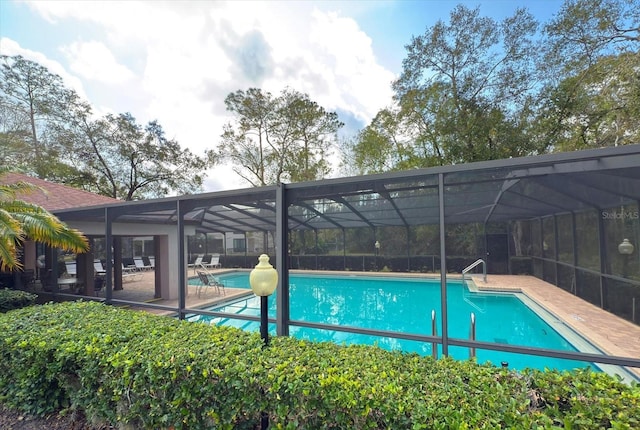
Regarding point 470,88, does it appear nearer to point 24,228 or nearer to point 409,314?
point 409,314

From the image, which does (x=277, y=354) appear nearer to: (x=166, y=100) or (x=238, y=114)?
(x=166, y=100)

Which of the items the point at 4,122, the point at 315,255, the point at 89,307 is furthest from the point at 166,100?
the point at 89,307

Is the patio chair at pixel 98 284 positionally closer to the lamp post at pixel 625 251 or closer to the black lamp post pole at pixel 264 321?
the black lamp post pole at pixel 264 321

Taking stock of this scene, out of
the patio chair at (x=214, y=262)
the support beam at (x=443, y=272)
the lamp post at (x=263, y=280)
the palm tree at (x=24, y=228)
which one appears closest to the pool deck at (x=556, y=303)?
the palm tree at (x=24, y=228)

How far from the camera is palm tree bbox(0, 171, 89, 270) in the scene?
511 centimetres

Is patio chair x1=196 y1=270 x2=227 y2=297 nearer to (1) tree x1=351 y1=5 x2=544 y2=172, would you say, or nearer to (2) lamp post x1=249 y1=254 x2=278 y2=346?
(2) lamp post x1=249 y1=254 x2=278 y2=346

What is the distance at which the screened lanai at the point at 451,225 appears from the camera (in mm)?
3387

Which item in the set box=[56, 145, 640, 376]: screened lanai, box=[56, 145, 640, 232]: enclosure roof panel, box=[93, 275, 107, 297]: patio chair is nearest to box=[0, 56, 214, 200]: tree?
box=[56, 145, 640, 376]: screened lanai

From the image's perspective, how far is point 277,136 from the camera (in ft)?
66.9

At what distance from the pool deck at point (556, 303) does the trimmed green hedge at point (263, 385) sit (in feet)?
13.4

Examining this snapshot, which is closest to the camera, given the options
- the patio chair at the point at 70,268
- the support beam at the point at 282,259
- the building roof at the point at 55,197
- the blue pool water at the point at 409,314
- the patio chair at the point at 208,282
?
the support beam at the point at 282,259

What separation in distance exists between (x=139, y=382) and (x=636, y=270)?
8072 millimetres

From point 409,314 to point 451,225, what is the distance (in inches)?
248

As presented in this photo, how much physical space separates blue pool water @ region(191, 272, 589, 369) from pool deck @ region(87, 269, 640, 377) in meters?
0.38
